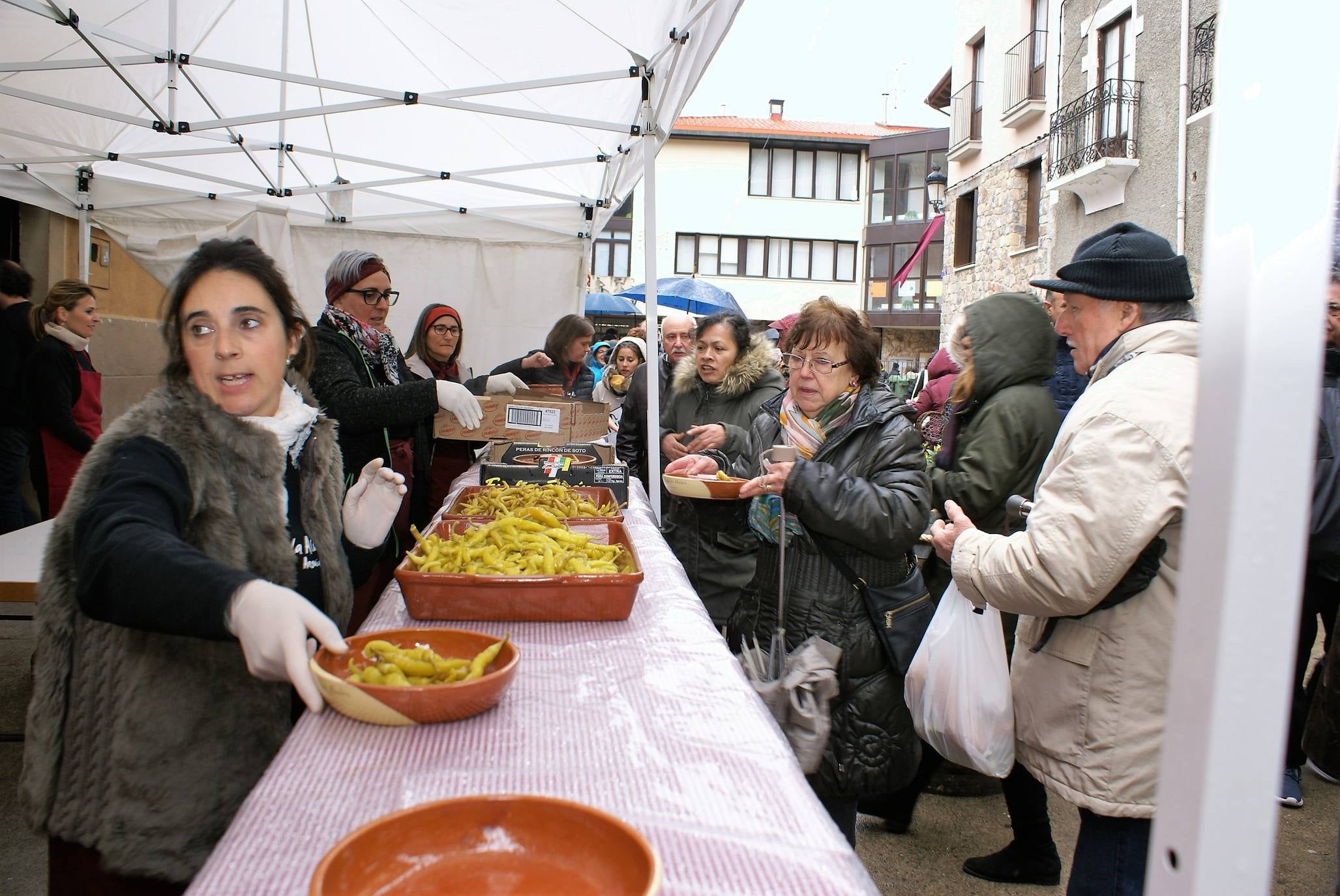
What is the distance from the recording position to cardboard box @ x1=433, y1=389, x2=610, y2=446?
419cm

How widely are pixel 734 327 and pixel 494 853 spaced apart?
11.2ft

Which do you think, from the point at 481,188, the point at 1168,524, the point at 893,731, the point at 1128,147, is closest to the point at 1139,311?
the point at 1168,524

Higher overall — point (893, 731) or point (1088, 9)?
point (1088, 9)

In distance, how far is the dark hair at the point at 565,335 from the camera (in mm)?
5859

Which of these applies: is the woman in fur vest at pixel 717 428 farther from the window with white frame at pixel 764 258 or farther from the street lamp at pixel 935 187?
the window with white frame at pixel 764 258

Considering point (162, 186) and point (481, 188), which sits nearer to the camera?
point (162, 186)

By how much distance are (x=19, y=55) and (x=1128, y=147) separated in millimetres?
13251

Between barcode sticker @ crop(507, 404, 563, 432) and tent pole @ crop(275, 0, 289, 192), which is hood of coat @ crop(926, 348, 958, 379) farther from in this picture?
tent pole @ crop(275, 0, 289, 192)

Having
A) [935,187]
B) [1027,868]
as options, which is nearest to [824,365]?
[1027,868]

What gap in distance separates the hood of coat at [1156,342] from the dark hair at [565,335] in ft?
13.3

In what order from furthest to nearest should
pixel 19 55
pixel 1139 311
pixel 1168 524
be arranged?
pixel 19 55
pixel 1139 311
pixel 1168 524

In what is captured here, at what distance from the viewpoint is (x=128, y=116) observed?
4910 millimetres

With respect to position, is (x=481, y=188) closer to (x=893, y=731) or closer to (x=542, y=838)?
(x=893, y=731)

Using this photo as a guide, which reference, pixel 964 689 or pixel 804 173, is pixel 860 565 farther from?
pixel 804 173
